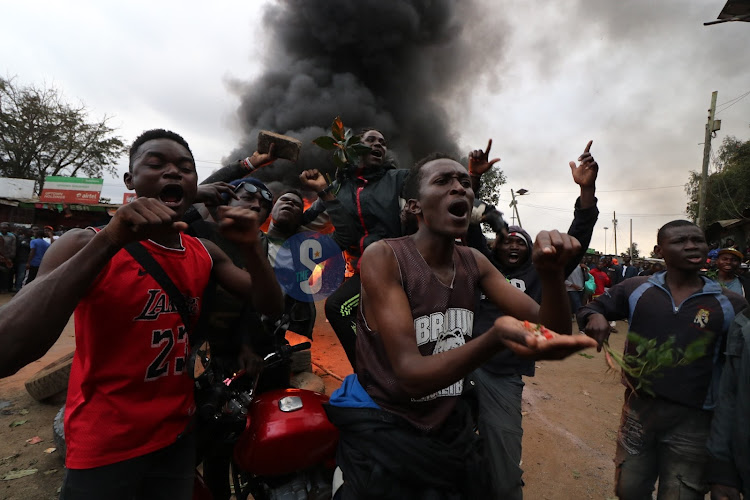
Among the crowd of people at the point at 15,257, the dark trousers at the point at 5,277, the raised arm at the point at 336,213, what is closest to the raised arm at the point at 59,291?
the raised arm at the point at 336,213

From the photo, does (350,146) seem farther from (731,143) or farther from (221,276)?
(731,143)

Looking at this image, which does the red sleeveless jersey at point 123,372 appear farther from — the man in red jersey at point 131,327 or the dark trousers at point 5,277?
the dark trousers at point 5,277

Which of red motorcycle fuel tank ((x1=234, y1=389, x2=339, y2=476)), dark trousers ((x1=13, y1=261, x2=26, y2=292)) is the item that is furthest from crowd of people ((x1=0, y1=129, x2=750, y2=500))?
dark trousers ((x1=13, y1=261, x2=26, y2=292))

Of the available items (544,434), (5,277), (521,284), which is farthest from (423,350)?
(5,277)

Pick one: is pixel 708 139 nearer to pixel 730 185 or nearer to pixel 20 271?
pixel 730 185

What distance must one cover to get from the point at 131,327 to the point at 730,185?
30.0 meters

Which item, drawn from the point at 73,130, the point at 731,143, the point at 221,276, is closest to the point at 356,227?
the point at 221,276

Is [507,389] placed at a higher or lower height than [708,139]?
lower

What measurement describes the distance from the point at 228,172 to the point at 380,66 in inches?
850

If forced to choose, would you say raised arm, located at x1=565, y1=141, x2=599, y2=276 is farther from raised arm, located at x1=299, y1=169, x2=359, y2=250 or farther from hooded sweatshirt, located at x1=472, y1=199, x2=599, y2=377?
raised arm, located at x1=299, y1=169, x2=359, y2=250

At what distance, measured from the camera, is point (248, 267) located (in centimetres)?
177

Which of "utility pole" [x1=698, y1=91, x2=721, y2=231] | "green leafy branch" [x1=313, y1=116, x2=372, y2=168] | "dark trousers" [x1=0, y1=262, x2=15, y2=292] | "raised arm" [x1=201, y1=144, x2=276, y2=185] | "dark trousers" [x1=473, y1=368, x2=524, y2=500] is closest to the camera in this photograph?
"dark trousers" [x1=473, y1=368, x2=524, y2=500]

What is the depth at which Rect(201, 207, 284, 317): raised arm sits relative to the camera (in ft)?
5.11

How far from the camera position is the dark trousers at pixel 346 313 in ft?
9.71
